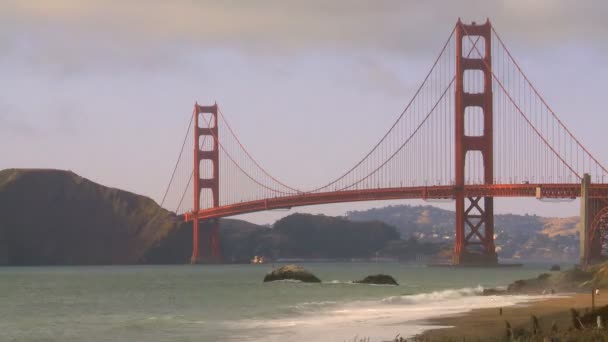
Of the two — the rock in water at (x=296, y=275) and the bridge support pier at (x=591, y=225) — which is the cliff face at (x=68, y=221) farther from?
the rock in water at (x=296, y=275)

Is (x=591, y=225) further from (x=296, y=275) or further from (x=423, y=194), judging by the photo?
(x=296, y=275)

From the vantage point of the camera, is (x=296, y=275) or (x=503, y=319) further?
(x=296, y=275)

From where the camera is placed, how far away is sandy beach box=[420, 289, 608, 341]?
99.7ft

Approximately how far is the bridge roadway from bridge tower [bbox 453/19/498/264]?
183cm

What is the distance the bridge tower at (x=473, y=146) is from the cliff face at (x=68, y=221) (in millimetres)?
68909

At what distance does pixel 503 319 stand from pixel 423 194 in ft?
230

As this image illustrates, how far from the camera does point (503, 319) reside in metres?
35.6

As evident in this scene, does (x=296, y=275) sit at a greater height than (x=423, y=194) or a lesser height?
lesser

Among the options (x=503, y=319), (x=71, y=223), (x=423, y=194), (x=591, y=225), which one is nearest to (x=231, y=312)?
(x=503, y=319)

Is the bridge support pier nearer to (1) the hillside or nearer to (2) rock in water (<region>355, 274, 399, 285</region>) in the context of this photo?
(2) rock in water (<region>355, 274, 399, 285</region>)

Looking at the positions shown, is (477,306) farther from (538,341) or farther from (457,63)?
(457,63)

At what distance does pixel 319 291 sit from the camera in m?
64.7

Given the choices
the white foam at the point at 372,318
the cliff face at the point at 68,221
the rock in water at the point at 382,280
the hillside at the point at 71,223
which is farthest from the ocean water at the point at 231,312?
the cliff face at the point at 68,221

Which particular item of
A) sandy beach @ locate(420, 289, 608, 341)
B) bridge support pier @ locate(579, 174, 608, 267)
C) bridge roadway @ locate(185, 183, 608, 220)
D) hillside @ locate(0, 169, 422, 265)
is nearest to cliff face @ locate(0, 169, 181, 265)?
hillside @ locate(0, 169, 422, 265)
